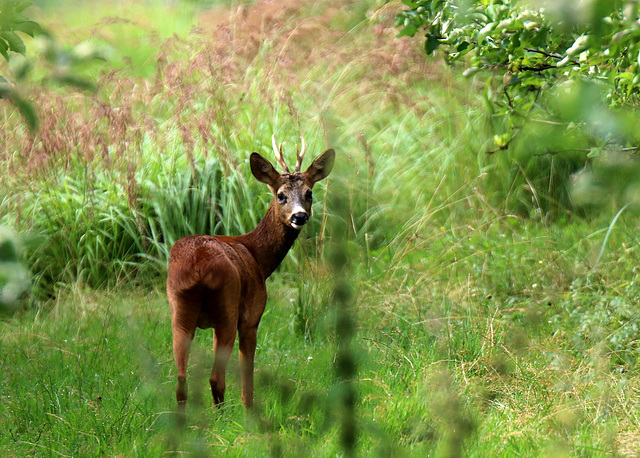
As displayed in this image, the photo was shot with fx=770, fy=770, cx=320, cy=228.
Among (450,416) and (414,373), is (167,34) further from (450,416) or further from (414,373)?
(450,416)

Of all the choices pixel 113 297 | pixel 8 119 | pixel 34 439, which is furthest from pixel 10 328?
pixel 8 119

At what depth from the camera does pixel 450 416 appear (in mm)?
1615

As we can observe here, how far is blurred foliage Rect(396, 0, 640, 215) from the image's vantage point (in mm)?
854

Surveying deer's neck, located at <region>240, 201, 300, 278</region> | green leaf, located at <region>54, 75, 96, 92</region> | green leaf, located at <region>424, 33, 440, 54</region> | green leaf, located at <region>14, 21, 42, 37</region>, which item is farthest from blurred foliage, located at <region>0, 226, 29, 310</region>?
green leaf, located at <region>424, 33, 440, 54</region>

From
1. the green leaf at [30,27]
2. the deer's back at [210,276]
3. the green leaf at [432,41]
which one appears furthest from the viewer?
the green leaf at [432,41]

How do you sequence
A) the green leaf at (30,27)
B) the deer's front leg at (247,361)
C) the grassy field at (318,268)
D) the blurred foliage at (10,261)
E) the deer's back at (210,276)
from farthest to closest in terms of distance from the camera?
the deer's front leg at (247,361) → the grassy field at (318,268) → the deer's back at (210,276) → the green leaf at (30,27) → the blurred foliage at (10,261)

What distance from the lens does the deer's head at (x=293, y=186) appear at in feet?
12.3

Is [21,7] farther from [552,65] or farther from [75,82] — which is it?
[552,65]

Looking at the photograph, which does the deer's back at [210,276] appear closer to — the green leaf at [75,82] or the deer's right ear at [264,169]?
the deer's right ear at [264,169]

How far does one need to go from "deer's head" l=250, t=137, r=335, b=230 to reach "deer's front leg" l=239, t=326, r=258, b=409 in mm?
566

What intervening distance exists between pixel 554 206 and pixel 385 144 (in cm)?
171

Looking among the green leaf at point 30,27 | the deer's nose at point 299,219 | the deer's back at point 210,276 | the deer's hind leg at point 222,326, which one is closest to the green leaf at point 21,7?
the green leaf at point 30,27

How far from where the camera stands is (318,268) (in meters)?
5.12

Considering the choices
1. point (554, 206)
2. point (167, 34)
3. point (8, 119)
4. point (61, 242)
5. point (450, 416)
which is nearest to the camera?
point (450, 416)
